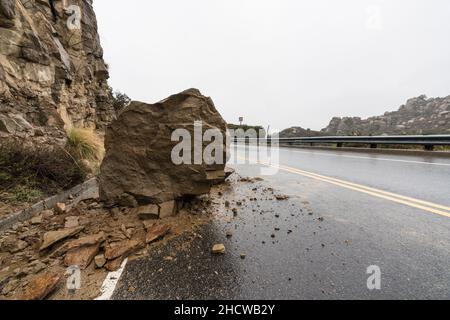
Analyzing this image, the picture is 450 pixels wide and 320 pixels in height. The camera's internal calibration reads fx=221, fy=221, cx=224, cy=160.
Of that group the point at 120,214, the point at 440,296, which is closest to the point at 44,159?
the point at 120,214

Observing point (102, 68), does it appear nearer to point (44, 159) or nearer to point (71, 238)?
point (44, 159)

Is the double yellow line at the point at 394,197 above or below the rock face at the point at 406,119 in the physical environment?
below

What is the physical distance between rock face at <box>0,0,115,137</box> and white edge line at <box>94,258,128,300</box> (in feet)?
13.3

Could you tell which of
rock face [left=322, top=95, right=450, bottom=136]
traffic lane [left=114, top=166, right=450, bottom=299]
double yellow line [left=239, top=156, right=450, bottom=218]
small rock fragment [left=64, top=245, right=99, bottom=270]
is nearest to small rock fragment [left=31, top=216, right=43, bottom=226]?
small rock fragment [left=64, top=245, right=99, bottom=270]

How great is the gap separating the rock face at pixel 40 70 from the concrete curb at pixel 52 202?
1.62 m

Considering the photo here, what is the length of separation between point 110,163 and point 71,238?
4.14ft

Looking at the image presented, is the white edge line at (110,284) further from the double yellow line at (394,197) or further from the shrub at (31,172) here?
the double yellow line at (394,197)

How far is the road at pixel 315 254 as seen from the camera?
1.76 m

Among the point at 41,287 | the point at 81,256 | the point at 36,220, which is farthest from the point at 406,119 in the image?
the point at 41,287

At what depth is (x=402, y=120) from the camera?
91.0 feet

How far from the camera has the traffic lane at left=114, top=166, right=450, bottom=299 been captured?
1755 millimetres

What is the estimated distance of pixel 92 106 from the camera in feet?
37.6

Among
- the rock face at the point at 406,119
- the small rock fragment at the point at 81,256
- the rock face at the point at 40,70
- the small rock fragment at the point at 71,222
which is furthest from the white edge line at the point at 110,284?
the rock face at the point at 406,119

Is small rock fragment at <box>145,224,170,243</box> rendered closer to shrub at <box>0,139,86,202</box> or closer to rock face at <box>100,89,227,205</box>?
rock face at <box>100,89,227,205</box>
